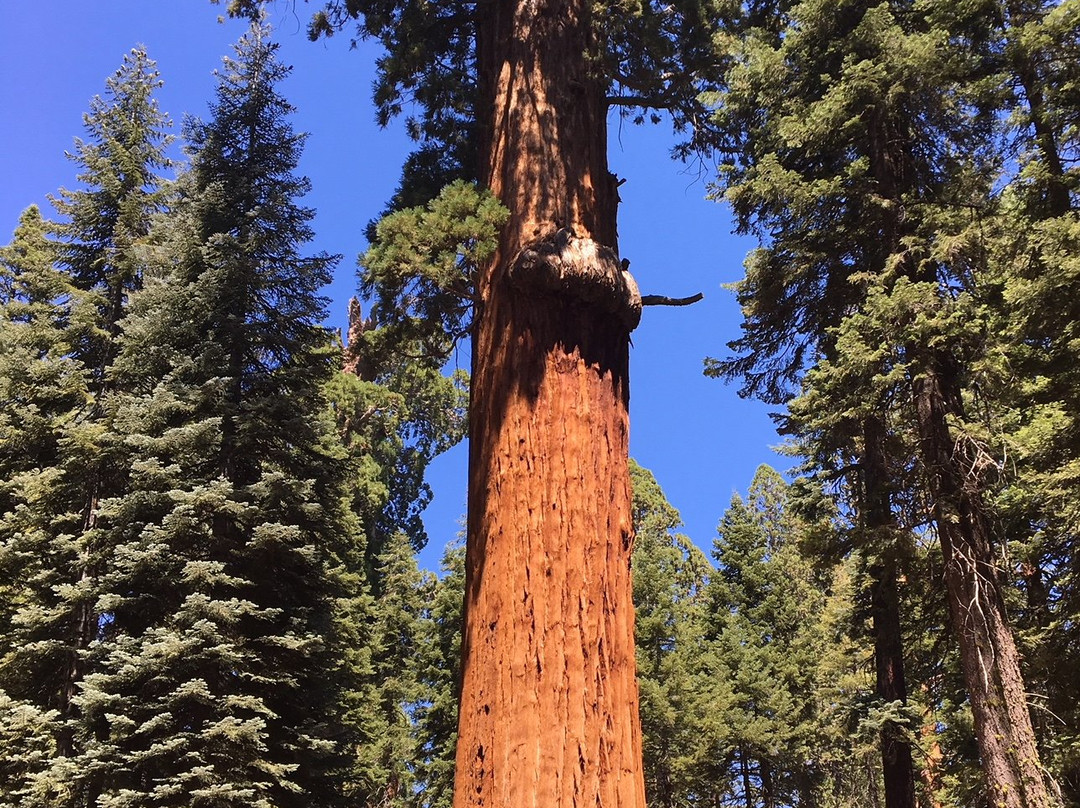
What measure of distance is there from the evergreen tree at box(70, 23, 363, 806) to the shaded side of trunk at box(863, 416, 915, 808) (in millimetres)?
6260

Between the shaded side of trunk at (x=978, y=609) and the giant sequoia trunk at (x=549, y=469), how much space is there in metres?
4.53

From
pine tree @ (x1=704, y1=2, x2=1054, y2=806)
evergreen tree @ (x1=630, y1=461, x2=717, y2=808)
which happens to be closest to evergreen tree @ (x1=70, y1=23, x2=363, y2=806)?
pine tree @ (x1=704, y1=2, x2=1054, y2=806)

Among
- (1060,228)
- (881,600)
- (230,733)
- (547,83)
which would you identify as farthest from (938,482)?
(230,733)

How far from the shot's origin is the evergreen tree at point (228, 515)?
23.2 feet

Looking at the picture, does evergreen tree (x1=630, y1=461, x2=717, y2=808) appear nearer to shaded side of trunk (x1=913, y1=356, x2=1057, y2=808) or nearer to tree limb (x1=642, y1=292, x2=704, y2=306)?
shaded side of trunk (x1=913, y1=356, x2=1057, y2=808)

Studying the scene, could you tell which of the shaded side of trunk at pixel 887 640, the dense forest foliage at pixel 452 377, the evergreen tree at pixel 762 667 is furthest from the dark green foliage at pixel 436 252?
the evergreen tree at pixel 762 667

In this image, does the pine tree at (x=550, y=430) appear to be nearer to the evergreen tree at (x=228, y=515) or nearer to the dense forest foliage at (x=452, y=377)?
the dense forest foliage at (x=452, y=377)

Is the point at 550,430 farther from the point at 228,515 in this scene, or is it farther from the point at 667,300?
the point at 228,515

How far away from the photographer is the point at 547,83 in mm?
5121

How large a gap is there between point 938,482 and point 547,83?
534cm

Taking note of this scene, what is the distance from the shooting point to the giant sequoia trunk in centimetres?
355

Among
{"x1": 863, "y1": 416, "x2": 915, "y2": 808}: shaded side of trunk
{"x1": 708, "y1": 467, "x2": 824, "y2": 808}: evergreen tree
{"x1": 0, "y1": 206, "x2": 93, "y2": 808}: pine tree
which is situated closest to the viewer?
{"x1": 0, "y1": 206, "x2": 93, "y2": 808}: pine tree

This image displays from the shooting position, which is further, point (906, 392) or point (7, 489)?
point (7, 489)

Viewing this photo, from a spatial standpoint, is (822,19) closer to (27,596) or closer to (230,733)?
(230,733)
